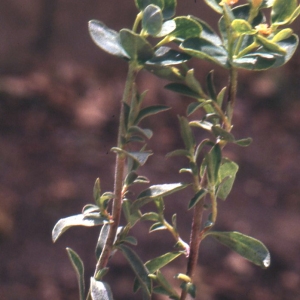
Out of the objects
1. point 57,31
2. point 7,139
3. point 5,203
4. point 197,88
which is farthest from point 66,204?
point 197,88

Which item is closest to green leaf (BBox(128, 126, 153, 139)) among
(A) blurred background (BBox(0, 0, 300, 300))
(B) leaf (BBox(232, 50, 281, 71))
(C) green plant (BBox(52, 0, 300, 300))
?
(C) green plant (BBox(52, 0, 300, 300))

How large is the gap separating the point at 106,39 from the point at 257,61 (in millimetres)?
150

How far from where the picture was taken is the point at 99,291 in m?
0.67

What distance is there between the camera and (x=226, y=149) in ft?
9.43

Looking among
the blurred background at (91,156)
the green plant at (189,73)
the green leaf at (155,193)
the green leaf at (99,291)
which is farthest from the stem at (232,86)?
the blurred background at (91,156)

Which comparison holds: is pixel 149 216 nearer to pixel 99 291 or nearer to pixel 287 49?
pixel 99 291

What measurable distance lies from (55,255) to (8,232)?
0.69ft

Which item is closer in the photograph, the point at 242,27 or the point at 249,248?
the point at 242,27

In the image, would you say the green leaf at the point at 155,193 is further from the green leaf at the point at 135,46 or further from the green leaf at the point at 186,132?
the green leaf at the point at 135,46

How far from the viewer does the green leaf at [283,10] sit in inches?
23.9

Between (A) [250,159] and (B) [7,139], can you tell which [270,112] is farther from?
(B) [7,139]

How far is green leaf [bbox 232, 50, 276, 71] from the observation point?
0.59 meters

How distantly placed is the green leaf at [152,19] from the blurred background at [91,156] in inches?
63.8

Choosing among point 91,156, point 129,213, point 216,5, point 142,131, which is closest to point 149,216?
point 129,213
